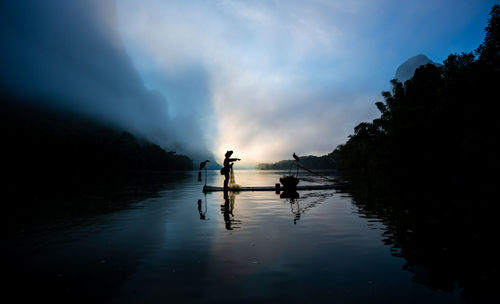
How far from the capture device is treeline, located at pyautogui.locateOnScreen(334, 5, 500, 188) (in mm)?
32875

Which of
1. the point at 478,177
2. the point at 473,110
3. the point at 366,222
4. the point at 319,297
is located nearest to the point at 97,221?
the point at 319,297

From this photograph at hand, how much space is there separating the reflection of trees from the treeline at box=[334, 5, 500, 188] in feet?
64.1

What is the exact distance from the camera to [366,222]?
15242 mm

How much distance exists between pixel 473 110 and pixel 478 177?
39.8 feet

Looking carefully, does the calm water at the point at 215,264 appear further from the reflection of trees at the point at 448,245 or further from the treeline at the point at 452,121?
the treeline at the point at 452,121

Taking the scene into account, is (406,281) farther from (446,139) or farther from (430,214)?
(446,139)

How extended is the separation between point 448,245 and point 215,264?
29.7 feet

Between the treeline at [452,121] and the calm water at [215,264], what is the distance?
2911 cm

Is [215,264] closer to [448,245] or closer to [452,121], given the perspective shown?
[448,245]

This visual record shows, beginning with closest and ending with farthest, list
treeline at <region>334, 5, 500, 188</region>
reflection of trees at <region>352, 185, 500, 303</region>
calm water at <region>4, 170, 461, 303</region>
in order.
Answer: calm water at <region>4, 170, 461, 303</region>, reflection of trees at <region>352, 185, 500, 303</region>, treeline at <region>334, 5, 500, 188</region>

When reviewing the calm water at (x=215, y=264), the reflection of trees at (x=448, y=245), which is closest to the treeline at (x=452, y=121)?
the reflection of trees at (x=448, y=245)

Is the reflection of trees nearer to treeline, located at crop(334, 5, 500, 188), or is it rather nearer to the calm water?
the calm water

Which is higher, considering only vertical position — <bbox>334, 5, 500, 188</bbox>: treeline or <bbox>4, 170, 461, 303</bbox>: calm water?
<bbox>334, 5, 500, 188</bbox>: treeline

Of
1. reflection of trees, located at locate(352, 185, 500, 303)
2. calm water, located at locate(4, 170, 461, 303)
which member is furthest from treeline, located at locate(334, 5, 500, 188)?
calm water, located at locate(4, 170, 461, 303)
